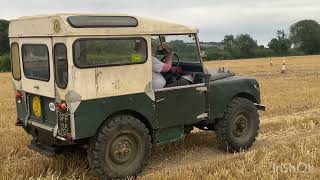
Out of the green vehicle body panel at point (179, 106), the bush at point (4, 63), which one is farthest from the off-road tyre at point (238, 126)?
the bush at point (4, 63)

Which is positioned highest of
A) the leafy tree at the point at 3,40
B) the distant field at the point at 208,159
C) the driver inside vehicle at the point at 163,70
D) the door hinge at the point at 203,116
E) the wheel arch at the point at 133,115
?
the leafy tree at the point at 3,40

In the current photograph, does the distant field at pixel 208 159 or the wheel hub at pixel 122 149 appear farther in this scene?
the wheel hub at pixel 122 149

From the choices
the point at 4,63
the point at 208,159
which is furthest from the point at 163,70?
the point at 4,63

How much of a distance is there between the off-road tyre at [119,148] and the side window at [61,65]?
79 cm

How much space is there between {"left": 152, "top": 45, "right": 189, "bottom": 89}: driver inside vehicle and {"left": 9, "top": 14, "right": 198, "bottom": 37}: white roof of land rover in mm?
504

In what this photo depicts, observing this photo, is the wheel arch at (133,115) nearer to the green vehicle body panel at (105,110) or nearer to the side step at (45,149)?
the green vehicle body panel at (105,110)

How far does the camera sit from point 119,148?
22.2 ft

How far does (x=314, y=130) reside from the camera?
9820 mm

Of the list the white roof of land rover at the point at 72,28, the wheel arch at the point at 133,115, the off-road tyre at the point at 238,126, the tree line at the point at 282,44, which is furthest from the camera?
the tree line at the point at 282,44

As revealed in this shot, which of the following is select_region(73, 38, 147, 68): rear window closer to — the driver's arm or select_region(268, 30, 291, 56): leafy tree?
the driver's arm

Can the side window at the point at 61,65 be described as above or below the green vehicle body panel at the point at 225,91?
above

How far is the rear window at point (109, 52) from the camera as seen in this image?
20.6 feet

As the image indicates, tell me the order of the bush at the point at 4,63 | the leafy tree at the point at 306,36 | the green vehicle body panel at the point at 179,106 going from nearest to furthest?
the green vehicle body panel at the point at 179,106 < the bush at the point at 4,63 < the leafy tree at the point at 306,36

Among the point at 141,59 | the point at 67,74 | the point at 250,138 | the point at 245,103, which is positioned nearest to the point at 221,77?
the point at 245,103
